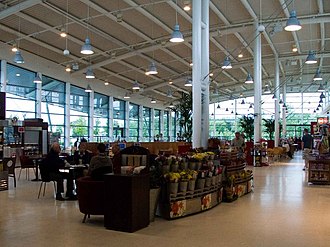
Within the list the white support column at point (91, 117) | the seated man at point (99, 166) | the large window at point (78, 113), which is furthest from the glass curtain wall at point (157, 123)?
the seated man at point (99, 166)

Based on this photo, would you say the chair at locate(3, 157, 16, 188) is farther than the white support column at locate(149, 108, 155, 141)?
No

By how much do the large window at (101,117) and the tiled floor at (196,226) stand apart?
17298 mm

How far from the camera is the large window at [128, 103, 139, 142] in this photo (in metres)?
29.8

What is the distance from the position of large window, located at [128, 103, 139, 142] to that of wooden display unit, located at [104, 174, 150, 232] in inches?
942

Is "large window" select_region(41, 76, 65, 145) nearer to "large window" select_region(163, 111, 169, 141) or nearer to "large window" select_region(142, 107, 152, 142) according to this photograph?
"large window" select_region(142, 107, 152, 142)

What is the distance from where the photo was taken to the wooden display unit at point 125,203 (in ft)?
17.3

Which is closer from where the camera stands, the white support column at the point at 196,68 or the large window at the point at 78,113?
the white support column at the point at 196,68

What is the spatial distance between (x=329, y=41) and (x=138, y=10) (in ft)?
36.4

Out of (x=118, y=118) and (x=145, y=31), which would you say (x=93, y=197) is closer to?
(x=145, y=31)

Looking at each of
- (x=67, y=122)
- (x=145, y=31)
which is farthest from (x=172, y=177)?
(x=67, y=122)

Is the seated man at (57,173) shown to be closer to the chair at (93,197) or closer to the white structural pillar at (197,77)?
the chair at (93,197)

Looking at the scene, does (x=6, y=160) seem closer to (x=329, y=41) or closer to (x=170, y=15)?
(x=170, y=15)

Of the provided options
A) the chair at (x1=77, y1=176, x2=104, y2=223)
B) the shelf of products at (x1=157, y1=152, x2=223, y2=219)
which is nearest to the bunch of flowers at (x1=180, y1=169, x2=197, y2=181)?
the shelf of products at (x1=157, y1=152, x2=223, y2=219)

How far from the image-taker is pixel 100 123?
1014 inches
